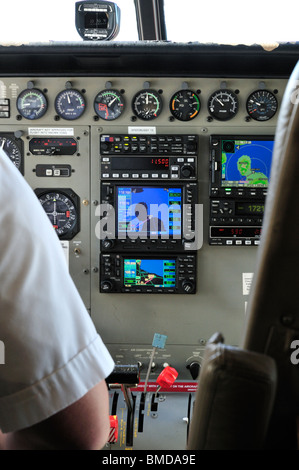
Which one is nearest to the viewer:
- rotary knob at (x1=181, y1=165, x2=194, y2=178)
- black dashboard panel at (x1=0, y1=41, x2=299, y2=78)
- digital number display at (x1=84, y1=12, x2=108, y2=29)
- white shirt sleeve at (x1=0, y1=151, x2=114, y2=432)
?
white shirt sleeve at (x1=0, y1=151, x2=114, y2=432)

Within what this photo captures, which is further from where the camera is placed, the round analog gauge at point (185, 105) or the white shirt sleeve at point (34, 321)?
the round analog gauge at point (185, 105)

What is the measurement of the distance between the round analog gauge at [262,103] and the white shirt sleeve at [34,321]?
210 centimetres

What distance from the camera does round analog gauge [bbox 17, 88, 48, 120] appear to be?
8.77ft

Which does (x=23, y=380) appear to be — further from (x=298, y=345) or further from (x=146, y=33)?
(x=146, y=33)

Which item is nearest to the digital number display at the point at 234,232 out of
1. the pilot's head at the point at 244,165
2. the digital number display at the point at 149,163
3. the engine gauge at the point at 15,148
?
the pilot's head at the point at 244,165

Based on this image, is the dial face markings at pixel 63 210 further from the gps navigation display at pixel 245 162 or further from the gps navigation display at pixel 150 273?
the gps navigation display at pixel 245 162

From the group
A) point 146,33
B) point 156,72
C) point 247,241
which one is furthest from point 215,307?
point 146,33

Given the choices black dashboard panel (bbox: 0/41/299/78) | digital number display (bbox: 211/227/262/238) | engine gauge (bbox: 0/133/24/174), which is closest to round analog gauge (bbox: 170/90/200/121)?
black dashboard panel (bbox: 0/41/299/78)

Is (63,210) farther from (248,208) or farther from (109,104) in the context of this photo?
(248,208)

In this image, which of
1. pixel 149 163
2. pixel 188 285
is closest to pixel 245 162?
pixel 149 163

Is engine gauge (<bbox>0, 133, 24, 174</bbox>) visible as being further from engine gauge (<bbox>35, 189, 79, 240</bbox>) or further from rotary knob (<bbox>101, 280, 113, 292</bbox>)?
rotary knob (<bbox>101, 280, 113, 292</bbox>)

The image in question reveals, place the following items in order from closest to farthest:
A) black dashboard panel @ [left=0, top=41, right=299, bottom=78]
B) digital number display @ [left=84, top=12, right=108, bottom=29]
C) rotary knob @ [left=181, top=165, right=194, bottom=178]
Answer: black dashboard panel @ [left=0, top=41, right=299, bottom=78]
digital number display @ [left=84, top=12, right=108, bottom=29]
rotary knob @ [left=181, top=165, right=194, bottom=178]

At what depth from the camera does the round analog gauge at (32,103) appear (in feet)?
8.77

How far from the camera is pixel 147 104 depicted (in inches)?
104
